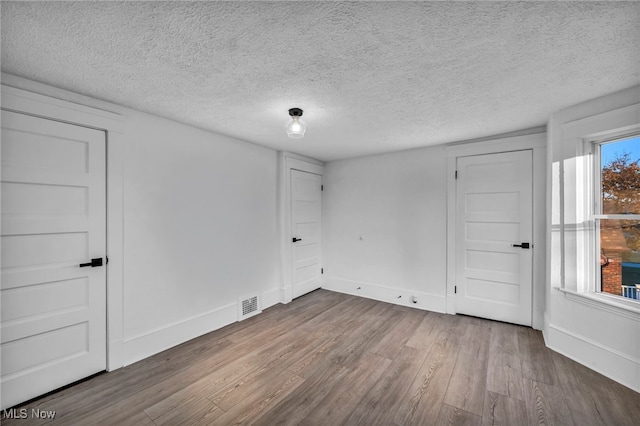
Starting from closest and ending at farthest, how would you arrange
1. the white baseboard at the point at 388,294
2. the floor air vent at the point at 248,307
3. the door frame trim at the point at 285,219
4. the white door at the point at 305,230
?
the floor air vent at the point at 248,307 → the white baseboard at the point at 388,294 → the door frame trim at the point at 285,219 → the white door at the point at 305,230

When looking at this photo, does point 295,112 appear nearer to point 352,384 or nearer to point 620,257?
point 352,384

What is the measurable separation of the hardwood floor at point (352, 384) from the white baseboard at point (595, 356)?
7 centimetres

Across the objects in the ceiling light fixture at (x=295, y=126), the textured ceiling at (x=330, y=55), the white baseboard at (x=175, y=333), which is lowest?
the white baseboard at (x=175, y=333)

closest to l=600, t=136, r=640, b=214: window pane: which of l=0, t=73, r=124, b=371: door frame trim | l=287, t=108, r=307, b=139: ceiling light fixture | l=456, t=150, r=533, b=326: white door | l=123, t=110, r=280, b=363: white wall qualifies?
l=456, t=150, r=533, b=326: white door

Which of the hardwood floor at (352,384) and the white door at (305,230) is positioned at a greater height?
the white door at (305,230)

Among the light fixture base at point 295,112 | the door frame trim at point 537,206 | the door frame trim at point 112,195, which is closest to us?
the door frame trim at point 112,195

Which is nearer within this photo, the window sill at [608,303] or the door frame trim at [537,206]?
the window sill at [608,303]

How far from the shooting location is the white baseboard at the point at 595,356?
205 cm

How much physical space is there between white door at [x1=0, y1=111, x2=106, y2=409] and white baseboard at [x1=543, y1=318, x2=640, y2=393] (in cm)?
418

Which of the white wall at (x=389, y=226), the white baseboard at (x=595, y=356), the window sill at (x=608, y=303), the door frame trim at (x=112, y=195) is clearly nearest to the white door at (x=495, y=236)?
the white wall at (x=389, y=226)

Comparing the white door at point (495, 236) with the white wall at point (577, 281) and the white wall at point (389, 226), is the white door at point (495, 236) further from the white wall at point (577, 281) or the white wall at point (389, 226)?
the white wall at point (577, 281)

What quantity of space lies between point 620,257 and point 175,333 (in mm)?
4180

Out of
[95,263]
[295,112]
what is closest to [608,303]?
[295,112]

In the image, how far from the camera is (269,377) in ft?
7.29
